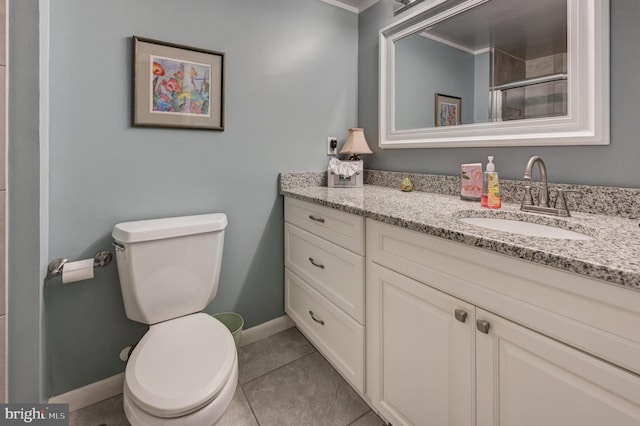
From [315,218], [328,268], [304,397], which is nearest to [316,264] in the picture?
[328,268]

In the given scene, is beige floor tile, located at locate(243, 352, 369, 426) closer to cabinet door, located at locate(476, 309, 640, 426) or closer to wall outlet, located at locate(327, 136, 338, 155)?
cabinet door, located at locate(476, 309, 640, 426)

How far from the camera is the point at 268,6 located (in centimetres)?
171

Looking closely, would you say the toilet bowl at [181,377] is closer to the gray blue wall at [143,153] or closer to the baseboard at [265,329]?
the gray blue wall at [143,153]

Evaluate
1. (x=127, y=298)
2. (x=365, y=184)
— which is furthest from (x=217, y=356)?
(x=365, y=184)

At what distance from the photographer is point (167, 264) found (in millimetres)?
1280

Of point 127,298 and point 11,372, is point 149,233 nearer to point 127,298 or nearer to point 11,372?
point 127,298

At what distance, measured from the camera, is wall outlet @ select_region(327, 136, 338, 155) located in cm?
202

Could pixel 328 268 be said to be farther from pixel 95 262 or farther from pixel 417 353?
pixel 95 262

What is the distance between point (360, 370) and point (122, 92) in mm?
1576

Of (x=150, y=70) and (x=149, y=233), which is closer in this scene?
(x=149, y=233)

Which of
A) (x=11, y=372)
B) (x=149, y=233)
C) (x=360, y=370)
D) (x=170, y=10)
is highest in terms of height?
(x=170, y=10)

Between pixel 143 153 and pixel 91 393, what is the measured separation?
3.61 feet

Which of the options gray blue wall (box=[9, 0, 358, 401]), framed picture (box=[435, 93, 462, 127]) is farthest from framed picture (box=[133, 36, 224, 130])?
framed picture (box=[435, 93, 462, 127])

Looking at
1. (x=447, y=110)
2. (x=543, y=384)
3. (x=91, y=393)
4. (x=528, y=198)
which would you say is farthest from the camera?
(x=447, y=110)
